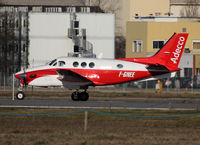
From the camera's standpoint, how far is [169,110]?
29156mm

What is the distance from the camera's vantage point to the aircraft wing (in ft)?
114

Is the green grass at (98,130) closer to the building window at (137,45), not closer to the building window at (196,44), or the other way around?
the building window at (137,45)

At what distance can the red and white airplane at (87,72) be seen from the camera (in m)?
34.9

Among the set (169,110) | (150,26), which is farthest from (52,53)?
(169,110)

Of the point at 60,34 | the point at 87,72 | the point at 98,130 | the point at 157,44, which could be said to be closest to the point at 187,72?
the point at 157,44

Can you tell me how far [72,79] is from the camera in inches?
1377

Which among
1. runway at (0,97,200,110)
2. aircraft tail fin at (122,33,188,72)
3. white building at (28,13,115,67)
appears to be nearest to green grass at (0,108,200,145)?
runway at (0,97,200,110)

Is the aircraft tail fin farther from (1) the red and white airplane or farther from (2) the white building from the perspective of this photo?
(2) the white building

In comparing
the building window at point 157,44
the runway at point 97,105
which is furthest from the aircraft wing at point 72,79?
the building window at point 157,44

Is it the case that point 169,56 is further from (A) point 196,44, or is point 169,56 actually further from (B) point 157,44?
(A) point 196,44

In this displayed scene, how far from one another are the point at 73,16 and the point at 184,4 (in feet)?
195

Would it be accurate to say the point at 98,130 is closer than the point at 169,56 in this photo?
Yes

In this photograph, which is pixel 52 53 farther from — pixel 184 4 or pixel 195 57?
pixel 184 4

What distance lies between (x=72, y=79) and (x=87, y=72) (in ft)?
3.78
